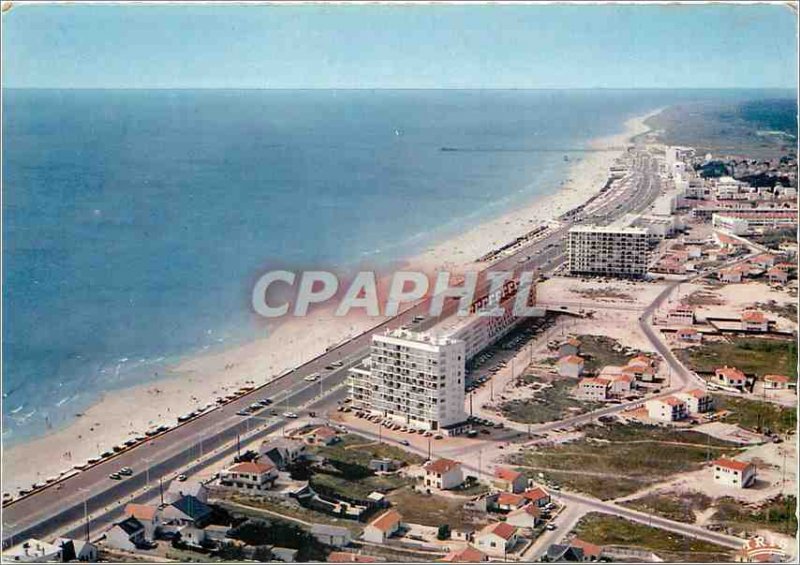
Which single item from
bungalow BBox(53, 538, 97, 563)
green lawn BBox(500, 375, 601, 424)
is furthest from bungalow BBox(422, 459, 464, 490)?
bungalow BBox(53, 538, 97, 563)

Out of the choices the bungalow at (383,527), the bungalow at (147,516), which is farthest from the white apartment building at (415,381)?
the bungalow at (147,516)

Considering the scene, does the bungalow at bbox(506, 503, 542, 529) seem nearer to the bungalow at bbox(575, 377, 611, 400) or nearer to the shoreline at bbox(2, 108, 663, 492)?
the bungalow at bbox(575, 377, 611, 400)

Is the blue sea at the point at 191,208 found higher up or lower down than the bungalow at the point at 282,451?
higher up

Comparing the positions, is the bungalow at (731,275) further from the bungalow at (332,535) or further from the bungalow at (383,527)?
the bungalow at (332,535)

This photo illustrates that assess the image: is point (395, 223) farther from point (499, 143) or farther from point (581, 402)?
point (499, 143)

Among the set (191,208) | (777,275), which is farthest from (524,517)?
(191,208)

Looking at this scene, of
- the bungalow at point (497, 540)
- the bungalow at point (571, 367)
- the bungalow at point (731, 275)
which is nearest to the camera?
the bungalow at point (497, 540)

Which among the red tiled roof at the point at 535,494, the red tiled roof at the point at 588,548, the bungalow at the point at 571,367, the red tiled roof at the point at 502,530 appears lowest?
the red tiled roof at the point at 588,548
